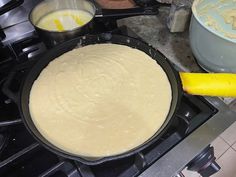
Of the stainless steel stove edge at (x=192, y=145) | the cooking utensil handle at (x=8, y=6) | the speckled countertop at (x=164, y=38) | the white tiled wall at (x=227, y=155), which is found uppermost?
the cooking utensil handle at (x=8, y=6)

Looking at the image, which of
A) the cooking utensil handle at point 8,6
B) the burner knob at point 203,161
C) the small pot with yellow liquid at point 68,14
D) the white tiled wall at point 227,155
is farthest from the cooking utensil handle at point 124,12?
the white tiled wall at point 227,155

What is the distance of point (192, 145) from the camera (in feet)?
1.87

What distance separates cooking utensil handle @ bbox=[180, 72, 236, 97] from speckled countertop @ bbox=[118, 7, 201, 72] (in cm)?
15

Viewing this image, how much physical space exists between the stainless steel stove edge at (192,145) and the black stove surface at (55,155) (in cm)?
1

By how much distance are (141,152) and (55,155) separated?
0.67 ft

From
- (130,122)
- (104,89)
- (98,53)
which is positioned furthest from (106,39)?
(130,122)

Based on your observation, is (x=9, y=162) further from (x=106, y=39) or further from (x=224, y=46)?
(x=224, y=46)

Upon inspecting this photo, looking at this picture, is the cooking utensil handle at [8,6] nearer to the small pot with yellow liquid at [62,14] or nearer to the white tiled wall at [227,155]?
the small pot with yellow liquid at [62,14]

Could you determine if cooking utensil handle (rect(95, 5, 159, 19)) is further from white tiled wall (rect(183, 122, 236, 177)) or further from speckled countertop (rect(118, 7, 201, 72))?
white tiled wall (rect(183, 122, 236, 177))

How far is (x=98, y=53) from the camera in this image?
71 cm

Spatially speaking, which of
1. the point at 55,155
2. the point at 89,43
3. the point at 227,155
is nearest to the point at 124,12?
the point at 89,43

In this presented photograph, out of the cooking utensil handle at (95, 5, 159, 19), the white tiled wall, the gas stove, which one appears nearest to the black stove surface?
the gas stove

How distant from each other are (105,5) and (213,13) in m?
0.45

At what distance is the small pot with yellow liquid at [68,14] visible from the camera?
0.73m
